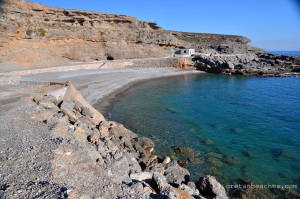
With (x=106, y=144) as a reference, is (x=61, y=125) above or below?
above

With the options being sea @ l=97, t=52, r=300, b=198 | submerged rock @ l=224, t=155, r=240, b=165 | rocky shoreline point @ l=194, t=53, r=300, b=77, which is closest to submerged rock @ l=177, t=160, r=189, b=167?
sea @ l=97, t=52, r=300, b=198

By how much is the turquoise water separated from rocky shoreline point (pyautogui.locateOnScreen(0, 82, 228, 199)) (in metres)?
2.75

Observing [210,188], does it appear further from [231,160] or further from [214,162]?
[231,160]

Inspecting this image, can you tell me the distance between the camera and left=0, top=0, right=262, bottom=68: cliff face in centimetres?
2922

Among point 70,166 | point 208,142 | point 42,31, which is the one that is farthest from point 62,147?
point 42,31

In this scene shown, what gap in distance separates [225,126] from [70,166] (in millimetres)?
13378

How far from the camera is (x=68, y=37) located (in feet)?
117

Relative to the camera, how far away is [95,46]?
39.7 metres

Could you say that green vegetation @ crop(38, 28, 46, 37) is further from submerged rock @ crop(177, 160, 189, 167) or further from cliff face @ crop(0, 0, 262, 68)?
submerged rock @ crop(177, 160, 189, 167)

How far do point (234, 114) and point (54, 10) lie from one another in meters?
37.4

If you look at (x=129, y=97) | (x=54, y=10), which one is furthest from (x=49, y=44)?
(x=129, y=97)

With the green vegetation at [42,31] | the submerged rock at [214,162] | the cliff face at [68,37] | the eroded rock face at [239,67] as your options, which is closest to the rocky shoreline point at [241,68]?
the eroded rock face at [239,67]

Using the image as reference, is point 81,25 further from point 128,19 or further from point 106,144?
point 106,144

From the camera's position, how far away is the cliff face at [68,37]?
29.2m
